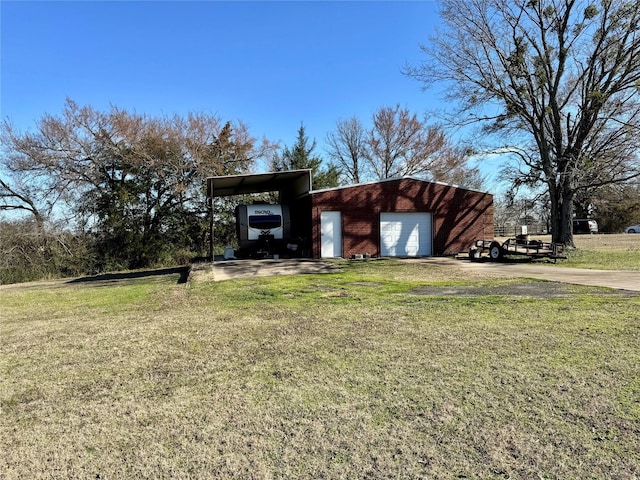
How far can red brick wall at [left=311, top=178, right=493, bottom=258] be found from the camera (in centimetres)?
1892

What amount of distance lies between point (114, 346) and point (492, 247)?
52.1 ft

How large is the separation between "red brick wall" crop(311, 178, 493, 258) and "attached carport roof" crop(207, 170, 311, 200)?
1398 mm

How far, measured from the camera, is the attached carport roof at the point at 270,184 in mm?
18223

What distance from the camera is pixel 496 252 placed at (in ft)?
57.9

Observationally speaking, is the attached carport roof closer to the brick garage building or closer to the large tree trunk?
the brick garage building

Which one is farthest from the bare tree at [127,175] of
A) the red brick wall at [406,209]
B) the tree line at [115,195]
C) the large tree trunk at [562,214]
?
the large tree trunk at [562,214]

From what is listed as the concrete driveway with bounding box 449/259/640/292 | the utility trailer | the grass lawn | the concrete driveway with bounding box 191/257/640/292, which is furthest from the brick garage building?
the grass lawn

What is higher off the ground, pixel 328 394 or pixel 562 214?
pixel 562 214

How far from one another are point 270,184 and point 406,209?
673 centimetres

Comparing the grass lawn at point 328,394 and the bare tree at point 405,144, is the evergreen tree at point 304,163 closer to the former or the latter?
the bare tree at point 405,144

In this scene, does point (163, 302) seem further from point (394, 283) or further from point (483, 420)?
point (483, 420)

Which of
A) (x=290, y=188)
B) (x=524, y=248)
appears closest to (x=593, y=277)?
(x=524, y=248)

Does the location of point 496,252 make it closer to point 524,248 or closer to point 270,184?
point 524,248

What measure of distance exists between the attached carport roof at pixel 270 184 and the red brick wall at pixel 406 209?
55.0 inches
